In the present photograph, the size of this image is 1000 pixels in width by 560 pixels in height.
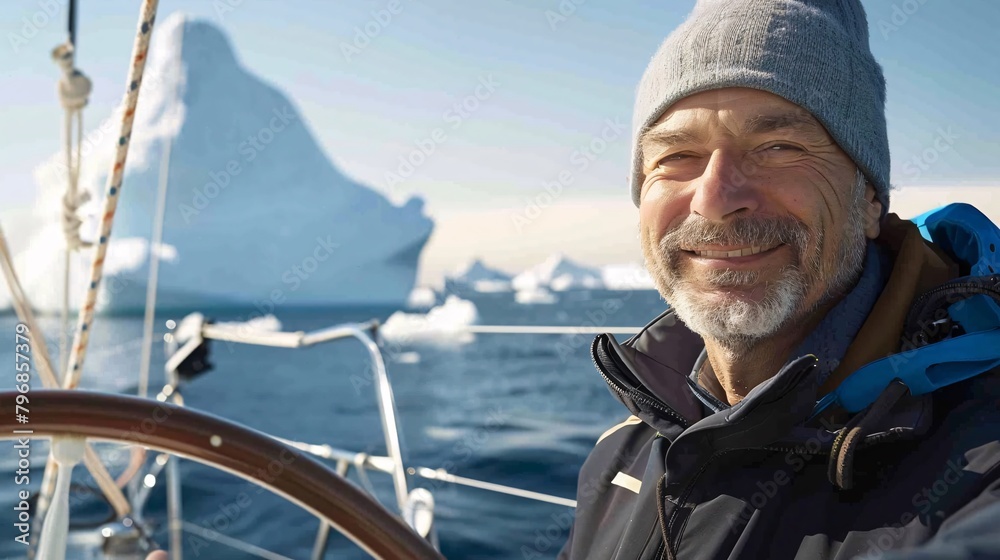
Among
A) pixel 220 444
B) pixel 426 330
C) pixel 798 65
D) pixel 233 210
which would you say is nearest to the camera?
pixel 220 444

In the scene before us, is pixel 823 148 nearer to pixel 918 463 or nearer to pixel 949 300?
pixel 949 300

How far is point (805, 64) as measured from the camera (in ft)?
3.03

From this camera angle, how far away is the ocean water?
14.6 ft

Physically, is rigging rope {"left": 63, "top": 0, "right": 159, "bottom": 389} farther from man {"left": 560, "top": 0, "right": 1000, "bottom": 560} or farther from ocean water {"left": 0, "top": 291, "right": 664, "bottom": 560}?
man {"left": 560, "top": 0, "right": 1000, "bottom": 560}

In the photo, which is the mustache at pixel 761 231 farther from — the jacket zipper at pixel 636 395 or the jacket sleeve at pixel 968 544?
the jacket sleeve at pixel 968 544

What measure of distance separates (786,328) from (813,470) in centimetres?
23

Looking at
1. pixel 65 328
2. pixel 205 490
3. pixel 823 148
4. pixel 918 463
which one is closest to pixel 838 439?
pixel 918 463

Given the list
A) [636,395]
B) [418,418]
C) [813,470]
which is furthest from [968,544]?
[418,418]

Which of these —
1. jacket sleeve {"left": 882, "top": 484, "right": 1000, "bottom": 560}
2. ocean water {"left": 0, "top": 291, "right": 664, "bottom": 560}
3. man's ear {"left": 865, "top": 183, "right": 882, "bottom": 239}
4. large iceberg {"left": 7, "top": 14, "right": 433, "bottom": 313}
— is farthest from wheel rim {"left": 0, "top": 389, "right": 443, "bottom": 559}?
large iceberg {"left": 7, "top": 14, "right": 433, "bottom": 313}

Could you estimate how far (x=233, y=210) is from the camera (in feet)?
93.6

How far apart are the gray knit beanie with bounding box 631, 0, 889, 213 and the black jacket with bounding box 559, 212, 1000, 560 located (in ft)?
0.92

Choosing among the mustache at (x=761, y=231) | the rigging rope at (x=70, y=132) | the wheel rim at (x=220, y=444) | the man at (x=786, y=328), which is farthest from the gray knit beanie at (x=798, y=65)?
the rigging rope at (x=70, y=132)

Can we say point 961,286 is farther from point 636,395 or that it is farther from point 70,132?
point 70,132

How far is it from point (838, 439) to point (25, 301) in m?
1.45
